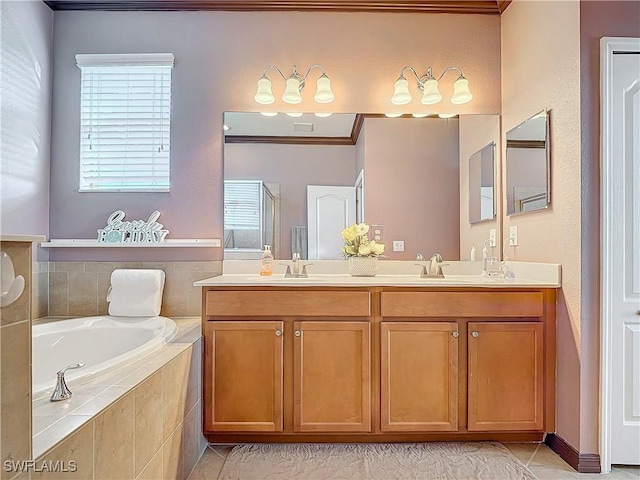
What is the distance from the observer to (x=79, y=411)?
1100 mm

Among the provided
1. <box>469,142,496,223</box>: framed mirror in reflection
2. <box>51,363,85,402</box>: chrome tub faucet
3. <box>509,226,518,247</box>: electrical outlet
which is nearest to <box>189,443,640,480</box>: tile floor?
<box>51,363,85,402</box>: chrome tub faucet

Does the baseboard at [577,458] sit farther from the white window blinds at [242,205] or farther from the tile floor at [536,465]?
the white window blinds at [242,205]

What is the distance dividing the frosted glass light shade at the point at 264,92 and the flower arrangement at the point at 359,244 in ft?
3.27

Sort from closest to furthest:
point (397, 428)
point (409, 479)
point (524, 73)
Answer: point (409, 479)
point (397, 428)
point (524, 73)

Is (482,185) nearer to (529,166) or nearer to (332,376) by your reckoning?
(529,166)

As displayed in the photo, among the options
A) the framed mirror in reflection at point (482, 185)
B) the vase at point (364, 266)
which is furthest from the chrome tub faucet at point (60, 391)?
the framed mirror in reflection at point (482, 185)

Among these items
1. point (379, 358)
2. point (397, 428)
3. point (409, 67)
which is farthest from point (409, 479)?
point (409, 67)

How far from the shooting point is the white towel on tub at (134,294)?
94.3 inches

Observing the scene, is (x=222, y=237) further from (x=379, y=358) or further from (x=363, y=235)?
(x=379, y=358)

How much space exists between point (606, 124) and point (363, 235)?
1.35 m

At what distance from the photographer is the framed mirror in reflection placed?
2633 millimetres

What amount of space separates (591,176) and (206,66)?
93.3 inches

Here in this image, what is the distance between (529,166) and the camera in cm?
228

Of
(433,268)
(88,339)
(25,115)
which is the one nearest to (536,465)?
(433,268)
